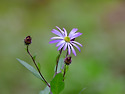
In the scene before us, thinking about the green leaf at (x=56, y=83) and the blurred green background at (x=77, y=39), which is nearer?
the green leaf at (x=56, y=83)

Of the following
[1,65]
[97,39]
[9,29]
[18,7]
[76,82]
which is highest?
[18,7]

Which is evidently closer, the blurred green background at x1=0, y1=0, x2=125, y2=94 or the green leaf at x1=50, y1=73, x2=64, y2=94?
the green leaf at x1=50, y1=73, x2=64, y2=94

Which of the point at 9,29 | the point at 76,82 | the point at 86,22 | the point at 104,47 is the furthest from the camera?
the point at 86,22

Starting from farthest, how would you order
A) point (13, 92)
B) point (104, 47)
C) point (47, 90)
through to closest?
point (104, 47) < point (13, 92) < point (47, 90)

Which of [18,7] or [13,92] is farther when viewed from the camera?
[18,7]

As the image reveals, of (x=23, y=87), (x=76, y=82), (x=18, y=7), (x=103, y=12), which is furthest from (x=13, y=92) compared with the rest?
(x=103, y=12)

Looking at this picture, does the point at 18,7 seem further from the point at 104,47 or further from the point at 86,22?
the point at 104,47

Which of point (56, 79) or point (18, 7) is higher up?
point (18, 7)

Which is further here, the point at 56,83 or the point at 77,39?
the point at 77,39
